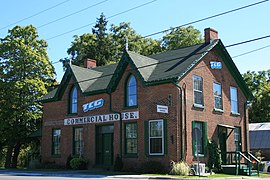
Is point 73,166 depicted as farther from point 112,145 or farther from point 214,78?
point 214,78

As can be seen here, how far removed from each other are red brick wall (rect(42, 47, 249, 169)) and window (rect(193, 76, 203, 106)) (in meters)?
0.35

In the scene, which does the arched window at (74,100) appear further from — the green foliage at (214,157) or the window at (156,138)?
the green foliage at (214,157)

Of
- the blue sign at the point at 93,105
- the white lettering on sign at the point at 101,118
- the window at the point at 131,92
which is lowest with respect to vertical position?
the white lettering on sign at the point at 101,118

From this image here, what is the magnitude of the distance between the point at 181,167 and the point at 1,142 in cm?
2089

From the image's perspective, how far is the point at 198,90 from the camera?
2453cm

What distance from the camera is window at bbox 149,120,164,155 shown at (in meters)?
22.9

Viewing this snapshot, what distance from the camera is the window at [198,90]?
24266mm

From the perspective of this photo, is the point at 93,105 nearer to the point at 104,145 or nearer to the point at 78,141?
the point at 104,145

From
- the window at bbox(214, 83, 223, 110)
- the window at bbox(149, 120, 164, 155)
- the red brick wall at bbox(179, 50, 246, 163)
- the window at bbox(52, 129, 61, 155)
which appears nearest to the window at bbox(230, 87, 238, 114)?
the red brick wall at bbox(179, 50, 246, 163)

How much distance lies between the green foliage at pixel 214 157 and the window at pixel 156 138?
3.14 meters

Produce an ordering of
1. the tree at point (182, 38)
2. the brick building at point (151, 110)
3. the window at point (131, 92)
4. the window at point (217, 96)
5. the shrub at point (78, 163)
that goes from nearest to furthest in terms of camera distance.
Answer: the brick building at point (151, 110), the window at point (131, 92), the window at point (217, 96), the shrub at point (78, 163), the tree at point (182, 38)

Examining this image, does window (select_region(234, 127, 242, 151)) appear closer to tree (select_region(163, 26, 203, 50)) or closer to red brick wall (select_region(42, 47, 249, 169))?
red brick wall (select_region(42, 47, 249, 169))

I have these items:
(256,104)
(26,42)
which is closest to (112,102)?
(26,42)

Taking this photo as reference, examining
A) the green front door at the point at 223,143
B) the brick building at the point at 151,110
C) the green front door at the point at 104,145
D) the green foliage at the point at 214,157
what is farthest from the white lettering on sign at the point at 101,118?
the green front door at the point at 223,143
